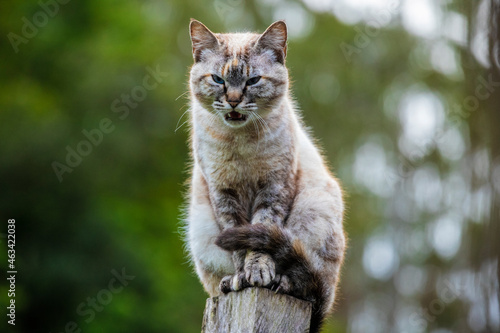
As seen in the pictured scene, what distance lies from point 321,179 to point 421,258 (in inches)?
598

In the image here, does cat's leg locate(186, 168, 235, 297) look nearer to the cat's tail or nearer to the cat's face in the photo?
the cat's tail

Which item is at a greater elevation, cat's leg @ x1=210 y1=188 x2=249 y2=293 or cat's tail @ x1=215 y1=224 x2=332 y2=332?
cat's leg @ x1=210 y1=188 x2=249 y2=293

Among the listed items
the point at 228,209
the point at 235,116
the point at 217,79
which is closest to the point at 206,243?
the point at 228,209

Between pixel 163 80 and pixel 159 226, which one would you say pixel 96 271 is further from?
pixel 163 80

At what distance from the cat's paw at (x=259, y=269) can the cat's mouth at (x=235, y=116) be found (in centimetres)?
117

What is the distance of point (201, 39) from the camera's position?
5820 mm

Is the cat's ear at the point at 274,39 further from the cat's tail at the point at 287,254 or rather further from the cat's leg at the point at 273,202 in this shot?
the cat's tail at the point at 287,254

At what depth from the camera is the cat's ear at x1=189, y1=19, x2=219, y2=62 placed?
18.9ft

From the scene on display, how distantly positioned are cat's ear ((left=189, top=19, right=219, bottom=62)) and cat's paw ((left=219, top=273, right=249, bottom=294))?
6.94ft

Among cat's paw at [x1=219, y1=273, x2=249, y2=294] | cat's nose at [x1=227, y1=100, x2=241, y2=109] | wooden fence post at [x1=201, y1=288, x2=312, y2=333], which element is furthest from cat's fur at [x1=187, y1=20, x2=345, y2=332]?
wooden fence post at [x1=201, y1=288, x2=312, y2=333]

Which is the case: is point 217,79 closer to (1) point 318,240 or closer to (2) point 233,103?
(2) point 233,103

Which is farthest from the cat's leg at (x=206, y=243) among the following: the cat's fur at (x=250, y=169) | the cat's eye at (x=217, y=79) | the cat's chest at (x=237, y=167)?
the cat's eye at (x=217, y=79)

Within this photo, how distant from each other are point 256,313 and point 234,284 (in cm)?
57

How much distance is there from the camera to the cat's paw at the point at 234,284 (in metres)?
4.89
